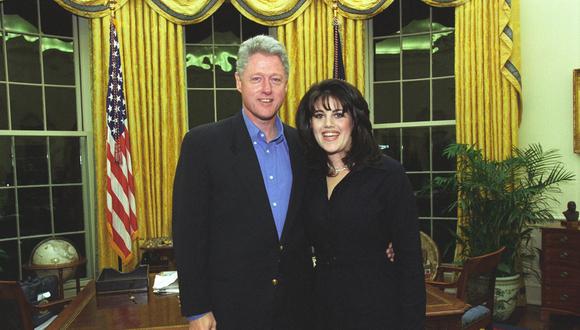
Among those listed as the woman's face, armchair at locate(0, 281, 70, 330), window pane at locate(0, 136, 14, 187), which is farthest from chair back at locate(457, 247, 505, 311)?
window pane at locate(0, 136, 14, 187)

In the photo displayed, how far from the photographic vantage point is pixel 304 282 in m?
1.78

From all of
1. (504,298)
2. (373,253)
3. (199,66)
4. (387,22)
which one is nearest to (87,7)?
(199,66)

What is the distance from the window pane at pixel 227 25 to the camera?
504 centimetres

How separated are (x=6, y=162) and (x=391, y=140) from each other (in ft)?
12.2

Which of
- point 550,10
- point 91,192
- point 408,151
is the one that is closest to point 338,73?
point 408,151

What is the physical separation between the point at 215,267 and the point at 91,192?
3366 millimetres

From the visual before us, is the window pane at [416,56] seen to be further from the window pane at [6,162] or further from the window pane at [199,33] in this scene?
the window pane at [6,162]

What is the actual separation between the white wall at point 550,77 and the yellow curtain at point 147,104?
129 inches

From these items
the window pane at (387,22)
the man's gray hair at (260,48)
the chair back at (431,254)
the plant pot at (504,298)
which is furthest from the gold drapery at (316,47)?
the man's gray hair at (260,48)

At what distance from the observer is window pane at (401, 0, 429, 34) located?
4816mm

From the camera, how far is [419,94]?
4875 millimetres

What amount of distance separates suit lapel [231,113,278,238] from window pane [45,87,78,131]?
3451mm

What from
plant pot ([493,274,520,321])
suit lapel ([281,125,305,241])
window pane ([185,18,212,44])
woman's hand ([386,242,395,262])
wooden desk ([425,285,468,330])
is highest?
window pane ([185,18,212,44])

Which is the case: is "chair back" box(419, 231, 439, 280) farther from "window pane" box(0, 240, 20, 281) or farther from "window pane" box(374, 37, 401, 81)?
"window pane" box(0, 240, 20, 281)
